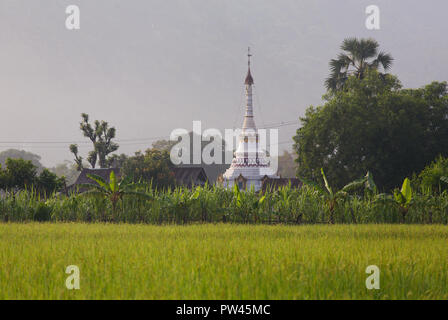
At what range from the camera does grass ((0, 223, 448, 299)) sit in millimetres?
6059

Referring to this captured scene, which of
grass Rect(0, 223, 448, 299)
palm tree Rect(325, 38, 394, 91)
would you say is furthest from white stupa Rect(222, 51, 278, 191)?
grass Rect(0, 223, 448, 299)

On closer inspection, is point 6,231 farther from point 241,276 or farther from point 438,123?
point 438,123

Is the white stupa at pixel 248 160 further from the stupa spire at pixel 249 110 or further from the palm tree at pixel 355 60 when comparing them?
the palm tree at pixel 355 60

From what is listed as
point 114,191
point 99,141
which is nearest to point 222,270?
point 114,191

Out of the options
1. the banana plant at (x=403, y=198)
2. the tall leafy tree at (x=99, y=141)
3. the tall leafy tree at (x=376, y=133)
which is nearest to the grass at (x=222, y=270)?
the banana plant at (x=403, y=198)

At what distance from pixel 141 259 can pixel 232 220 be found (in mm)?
11272

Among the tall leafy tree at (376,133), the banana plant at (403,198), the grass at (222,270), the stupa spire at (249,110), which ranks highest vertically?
the stupa spire at (249,110)

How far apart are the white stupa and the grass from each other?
54516 millimetres

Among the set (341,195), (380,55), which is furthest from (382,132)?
(341,195)

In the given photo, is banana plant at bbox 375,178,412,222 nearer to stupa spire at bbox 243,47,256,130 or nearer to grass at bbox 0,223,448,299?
grass at bbox 0,223,448,299

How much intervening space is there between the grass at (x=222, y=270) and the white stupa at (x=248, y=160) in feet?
179

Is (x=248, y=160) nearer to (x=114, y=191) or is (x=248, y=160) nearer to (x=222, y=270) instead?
(x=114, y=191)

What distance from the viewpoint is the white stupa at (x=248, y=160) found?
68.1 metres
